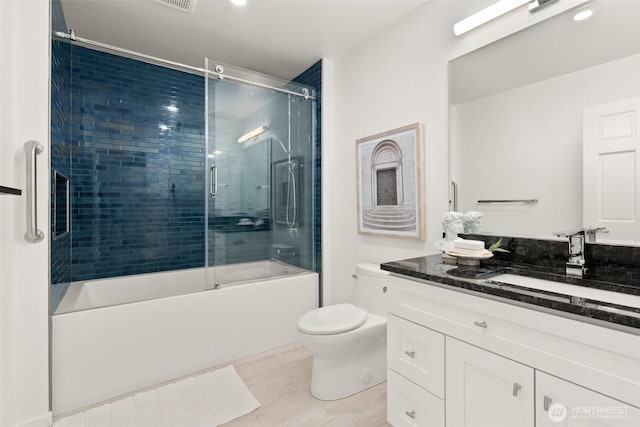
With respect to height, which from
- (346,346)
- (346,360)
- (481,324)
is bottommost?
(346,360)

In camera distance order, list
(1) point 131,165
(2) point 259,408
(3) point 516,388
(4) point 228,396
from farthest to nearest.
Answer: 1. (1) point 131,165
2. (4) point 228,396
3. (2) point 259,408
4. (3) point 516,388

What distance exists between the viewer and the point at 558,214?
1.42 m

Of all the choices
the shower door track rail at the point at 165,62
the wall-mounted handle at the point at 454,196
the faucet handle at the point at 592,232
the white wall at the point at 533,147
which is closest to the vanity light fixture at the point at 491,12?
the white wall at the point at 533,147

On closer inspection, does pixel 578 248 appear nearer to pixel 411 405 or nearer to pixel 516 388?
pixel 516 388

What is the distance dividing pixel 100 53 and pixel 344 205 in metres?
2.48

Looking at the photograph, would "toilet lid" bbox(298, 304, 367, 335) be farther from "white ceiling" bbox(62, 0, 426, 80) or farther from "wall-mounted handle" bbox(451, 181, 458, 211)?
"white ceiling" bbox(62, 0, 426, 80)

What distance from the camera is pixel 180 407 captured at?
177 cm

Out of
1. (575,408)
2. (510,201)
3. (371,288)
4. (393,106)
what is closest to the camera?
(575,408)

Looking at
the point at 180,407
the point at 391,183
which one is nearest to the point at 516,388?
the point at 391,183

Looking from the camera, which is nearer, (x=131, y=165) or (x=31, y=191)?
(x=31, y=191)

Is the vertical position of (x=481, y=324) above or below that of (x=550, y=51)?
below

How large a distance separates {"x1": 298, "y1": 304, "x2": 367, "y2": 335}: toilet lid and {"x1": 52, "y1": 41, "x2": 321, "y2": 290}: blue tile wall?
0.90 metres

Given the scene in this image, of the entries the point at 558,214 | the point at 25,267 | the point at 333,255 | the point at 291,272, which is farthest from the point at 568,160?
the point at 25,267

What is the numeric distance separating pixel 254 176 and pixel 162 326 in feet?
4.26
